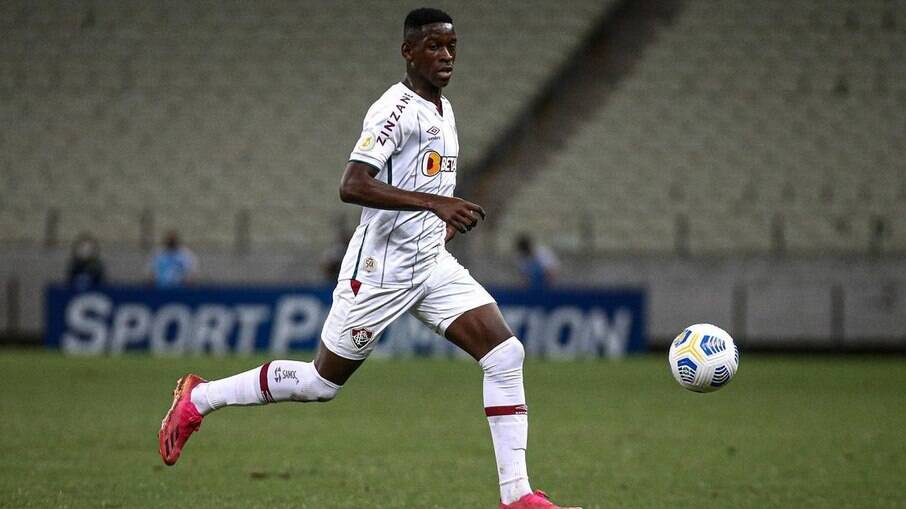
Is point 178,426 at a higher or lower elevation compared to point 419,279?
lower

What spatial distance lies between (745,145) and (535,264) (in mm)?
5317

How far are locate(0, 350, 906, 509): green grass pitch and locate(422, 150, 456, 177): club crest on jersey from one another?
68.3 inches

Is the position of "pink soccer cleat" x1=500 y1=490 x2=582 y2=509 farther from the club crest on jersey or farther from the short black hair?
the short black hair

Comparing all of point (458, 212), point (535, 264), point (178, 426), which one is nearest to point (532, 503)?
point (458, 212)

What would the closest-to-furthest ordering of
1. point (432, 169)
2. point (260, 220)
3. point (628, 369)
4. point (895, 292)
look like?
point (432, 169), point (628, 369), point (895, 292), point (260, 220)

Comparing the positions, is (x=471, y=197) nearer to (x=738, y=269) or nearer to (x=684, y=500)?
(x=738, y=269)

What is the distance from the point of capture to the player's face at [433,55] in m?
6.37

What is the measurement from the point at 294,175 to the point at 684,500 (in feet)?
61.6

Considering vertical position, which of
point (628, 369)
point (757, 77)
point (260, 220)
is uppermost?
point (757, 77)

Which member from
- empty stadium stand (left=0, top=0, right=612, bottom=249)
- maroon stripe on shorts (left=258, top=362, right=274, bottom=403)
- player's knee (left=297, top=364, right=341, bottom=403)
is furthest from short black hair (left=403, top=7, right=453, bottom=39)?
empty stadium stand (left=0, top=0, right=612, bottom=249)

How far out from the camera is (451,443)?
9.92 meters

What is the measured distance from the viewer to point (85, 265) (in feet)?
73.0

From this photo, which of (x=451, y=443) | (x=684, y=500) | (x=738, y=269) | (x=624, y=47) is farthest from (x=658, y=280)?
(x=684, y=500)

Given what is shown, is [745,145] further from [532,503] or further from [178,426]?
[532,503]
